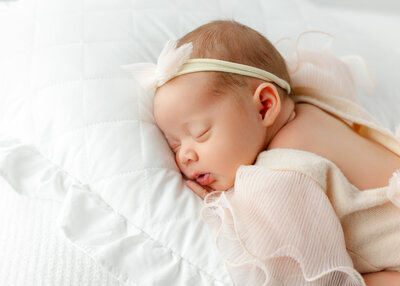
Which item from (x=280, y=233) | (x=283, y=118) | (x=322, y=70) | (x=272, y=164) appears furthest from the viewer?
(x=322, y=70)

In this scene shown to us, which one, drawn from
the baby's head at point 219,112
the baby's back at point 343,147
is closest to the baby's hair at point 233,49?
the baby's head at point 219,112

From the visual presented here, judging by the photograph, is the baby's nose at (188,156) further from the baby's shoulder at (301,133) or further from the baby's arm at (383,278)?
the baby's arm at (383,278)

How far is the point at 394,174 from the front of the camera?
A: 95 centimetres

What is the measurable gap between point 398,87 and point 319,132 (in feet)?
1.90

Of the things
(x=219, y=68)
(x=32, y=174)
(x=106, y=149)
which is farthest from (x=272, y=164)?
(x=32, y=174)

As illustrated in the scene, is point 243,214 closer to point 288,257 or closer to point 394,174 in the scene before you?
point 288,257

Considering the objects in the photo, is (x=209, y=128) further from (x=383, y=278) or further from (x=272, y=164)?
(x=383, y=278)

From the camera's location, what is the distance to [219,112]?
1.00m

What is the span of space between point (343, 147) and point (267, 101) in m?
0.19

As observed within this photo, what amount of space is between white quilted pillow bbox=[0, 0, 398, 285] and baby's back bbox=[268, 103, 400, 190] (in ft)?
0.85

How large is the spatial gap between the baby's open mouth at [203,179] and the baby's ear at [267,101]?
171 mm

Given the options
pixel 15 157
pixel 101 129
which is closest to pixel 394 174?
pixel 101 129

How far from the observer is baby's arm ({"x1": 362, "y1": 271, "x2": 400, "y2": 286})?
93 centimetres

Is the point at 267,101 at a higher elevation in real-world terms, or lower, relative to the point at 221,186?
higher
